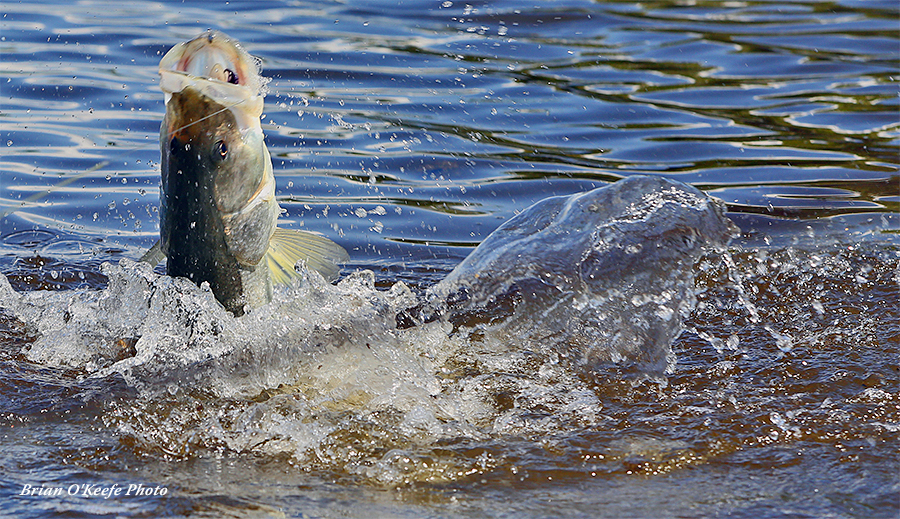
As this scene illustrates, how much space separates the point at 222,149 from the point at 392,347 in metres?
0.99

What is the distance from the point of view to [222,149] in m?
3.29

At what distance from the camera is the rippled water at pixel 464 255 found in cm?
298

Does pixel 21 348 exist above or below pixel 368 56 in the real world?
below

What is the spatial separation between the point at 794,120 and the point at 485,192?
119 inches

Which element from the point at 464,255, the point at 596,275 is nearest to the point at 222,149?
the point at 596,275

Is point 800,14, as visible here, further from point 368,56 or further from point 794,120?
point 368,56

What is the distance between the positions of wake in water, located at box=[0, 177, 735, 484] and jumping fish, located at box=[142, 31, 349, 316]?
11cm

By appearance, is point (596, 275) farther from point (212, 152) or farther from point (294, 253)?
point (212, 152)

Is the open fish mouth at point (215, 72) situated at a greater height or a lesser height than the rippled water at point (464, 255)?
greater

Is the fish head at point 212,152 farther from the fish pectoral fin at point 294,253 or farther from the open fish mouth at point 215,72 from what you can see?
the fish pectoral fin at point 294,253

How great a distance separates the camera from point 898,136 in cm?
779

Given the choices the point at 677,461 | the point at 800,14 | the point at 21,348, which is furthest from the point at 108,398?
the point at 800,14

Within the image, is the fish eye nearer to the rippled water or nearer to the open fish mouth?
the open fish mouth

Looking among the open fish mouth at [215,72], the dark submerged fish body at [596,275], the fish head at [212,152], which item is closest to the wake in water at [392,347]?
the dark submerged fish body at [596,275]
